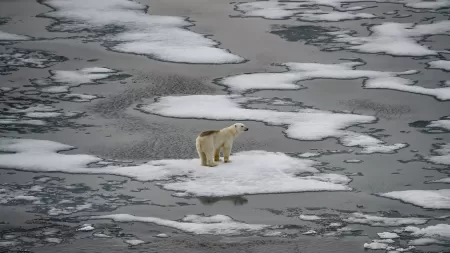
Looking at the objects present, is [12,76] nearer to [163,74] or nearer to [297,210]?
[163,74]

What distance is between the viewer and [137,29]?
19281 mm

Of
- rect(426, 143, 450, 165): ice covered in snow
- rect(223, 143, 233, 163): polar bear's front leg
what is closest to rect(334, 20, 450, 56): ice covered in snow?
rect(426, 143, 450, 165): ice covered in snow

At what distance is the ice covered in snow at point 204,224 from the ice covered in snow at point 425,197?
1.87 meters

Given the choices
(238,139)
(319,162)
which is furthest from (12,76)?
(319,162)

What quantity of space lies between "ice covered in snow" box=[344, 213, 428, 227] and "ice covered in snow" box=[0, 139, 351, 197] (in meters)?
0.93

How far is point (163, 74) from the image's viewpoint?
1602cm

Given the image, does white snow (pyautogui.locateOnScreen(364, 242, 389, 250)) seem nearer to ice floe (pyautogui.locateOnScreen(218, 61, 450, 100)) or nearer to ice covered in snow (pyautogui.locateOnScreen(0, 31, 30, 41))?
ice floe (pyautogui.locateOnScreen(218, 61, 450, 100))

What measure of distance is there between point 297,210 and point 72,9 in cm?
1289

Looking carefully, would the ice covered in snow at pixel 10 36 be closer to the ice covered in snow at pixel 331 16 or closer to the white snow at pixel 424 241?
the ice covered in snow at pixel 331 16

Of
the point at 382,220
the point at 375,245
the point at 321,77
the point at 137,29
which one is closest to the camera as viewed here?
the point at 375,245

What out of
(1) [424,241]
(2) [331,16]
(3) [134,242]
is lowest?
(3) [134,242]

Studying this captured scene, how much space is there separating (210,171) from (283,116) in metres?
2.94

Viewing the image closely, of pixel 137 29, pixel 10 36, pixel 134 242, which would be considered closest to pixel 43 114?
pixel 134 242

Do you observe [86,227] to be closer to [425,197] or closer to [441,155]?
[425,197]
